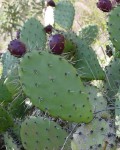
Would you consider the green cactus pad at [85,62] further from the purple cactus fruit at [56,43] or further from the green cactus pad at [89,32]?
the green cactus pad at [89,32]

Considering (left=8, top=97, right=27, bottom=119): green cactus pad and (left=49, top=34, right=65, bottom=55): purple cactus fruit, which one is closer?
(left=49, top=34, right=65, bottom=55): purple cactus fruit

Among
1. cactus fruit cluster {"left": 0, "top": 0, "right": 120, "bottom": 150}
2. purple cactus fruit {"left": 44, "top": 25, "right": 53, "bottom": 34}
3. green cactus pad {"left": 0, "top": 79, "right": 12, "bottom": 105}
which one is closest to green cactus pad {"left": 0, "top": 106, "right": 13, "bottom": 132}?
cactus fruit cluster {"left": 0, "top": 0, "right": 120, "bottom": 150}

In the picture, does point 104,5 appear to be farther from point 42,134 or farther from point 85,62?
point 42,134

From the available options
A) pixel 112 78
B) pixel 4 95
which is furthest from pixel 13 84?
pixel 112 78

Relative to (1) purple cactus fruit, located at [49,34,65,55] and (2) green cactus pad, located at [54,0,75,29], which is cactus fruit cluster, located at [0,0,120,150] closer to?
(1) purple cactus fruit, located at [49,34,65,55]

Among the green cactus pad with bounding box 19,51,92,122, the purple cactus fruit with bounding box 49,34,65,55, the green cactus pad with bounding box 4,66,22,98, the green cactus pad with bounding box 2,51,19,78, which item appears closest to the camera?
the green cactus pad with bounding box 19,51,92,122

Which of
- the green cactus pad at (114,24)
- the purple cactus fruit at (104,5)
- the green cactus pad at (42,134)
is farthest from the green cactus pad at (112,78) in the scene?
the green cactus pad at (42,134)
